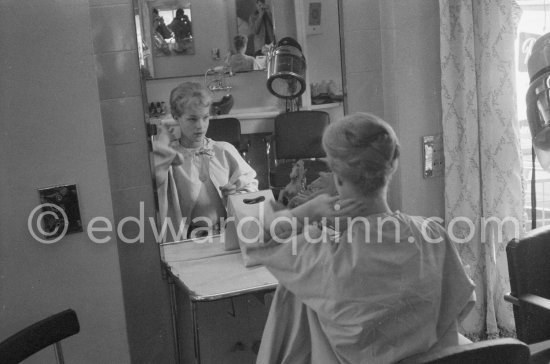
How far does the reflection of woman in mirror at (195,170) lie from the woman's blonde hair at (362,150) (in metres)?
0.81

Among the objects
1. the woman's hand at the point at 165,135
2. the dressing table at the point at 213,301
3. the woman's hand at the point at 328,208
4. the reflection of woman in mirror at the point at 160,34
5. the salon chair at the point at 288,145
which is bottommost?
the dressing table at the point at 213,301

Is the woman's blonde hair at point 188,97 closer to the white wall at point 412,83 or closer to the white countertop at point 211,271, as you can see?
the white countertop at point 211,271

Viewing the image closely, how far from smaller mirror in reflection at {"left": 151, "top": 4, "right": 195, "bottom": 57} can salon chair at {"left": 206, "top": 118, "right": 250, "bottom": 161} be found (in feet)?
0.91

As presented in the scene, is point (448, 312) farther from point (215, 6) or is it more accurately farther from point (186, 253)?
point (215, 6)

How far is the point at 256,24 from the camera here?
2.17m

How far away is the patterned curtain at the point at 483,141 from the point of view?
8.26 ft

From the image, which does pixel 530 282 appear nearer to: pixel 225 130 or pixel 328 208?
pixel 328 208

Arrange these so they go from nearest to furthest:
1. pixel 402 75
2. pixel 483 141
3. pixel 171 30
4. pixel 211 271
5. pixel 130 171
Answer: pixel 211 271
pixel 171 30
pixel 130 171
pixel 402 75
pixel 483 141

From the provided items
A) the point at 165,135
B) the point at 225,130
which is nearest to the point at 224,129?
the point at 225,130

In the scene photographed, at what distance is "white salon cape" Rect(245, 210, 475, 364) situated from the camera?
4.52 feet

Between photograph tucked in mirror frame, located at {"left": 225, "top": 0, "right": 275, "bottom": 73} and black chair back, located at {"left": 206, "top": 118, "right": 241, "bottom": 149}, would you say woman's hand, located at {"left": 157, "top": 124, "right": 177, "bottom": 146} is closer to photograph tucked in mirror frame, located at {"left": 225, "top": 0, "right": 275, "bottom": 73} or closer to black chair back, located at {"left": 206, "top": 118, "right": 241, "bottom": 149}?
black chair back, located at {"left": 206, "top": 118, "right": 241, "bottom": 149}

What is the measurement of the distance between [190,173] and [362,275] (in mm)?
1003

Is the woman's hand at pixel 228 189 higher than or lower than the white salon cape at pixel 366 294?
higher

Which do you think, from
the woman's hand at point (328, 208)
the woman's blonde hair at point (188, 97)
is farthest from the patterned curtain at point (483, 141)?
the woman's hand at point (328, 208)
